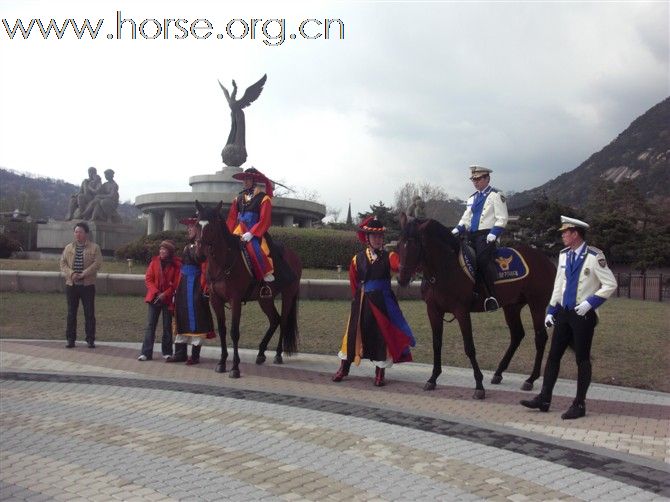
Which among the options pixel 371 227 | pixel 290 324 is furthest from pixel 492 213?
pixel 290 324

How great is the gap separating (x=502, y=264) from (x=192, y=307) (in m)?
4.78

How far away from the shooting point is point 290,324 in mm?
11195

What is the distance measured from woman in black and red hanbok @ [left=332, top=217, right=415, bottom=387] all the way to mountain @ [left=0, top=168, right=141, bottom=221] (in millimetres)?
80583

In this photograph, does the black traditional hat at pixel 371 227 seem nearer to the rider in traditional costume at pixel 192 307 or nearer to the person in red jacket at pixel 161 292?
the rider in traditional costume at pixel 192 307

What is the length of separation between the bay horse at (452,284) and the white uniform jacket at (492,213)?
0.42 meters

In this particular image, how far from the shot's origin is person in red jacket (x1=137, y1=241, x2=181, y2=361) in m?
11.2

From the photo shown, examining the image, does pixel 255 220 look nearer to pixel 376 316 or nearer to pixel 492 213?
pixel 376 316

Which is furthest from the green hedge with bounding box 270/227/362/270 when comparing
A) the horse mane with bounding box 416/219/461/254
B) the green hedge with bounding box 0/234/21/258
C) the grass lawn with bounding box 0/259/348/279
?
the horse mane with bounding box 416/219/461/254

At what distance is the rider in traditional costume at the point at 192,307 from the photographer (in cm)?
1066

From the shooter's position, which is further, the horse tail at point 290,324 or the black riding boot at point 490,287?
the horse tail at point 290,324

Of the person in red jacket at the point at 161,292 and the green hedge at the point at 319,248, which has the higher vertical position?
the green hedge at the point at 319,248

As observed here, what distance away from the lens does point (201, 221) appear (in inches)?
374

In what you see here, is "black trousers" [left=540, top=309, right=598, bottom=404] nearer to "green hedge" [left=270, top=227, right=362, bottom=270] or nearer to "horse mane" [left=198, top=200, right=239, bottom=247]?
"horse mane" [left=198, top=200, right=239, bottom=247]

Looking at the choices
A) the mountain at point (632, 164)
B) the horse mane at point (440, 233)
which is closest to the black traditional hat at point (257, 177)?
the horse mane at point (440, 233)
